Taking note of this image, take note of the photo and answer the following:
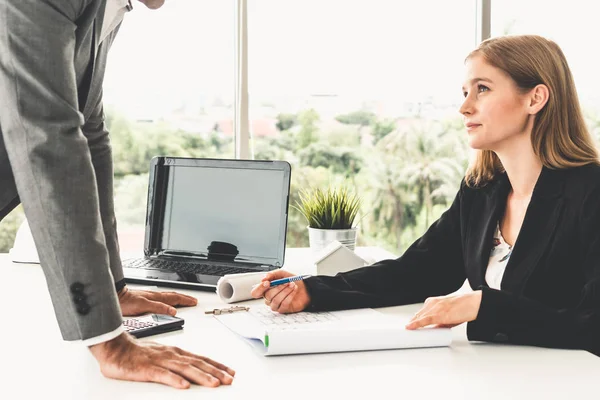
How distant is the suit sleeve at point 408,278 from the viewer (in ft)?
4.58

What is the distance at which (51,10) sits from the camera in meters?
1.02

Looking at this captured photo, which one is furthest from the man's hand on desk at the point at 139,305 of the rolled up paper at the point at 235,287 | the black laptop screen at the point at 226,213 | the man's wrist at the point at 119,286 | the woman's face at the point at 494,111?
the woman's face at the point at 494,111

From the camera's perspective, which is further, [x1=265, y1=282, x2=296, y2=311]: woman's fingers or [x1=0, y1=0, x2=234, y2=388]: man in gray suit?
[x1=265, y1=282, x2=296, y2=311]: woman's fingers

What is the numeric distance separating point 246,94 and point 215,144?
258mm

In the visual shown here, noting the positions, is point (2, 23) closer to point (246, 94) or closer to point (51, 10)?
point (51, 10)

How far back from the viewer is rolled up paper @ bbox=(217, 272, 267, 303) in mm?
1469

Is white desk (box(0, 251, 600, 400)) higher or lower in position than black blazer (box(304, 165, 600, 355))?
lower

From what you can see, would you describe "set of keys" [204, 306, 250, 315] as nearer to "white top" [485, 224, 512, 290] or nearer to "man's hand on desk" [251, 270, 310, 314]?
"man's hand on desk" [251, 270, 310, 314]

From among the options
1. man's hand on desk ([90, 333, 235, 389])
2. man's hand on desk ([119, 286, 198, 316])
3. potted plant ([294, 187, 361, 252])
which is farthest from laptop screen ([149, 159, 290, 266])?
man's hand on desk ([90, 333, 235, 389])

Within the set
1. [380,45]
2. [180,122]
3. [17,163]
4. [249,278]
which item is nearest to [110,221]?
[249,278]

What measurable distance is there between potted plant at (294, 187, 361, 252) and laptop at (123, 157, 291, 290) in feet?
0.74

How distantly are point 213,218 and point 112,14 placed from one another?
2.28 ft

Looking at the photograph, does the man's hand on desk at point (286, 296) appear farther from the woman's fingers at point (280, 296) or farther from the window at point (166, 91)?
the window at point (166, 91)

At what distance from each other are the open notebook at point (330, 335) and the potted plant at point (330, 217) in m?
0.70
